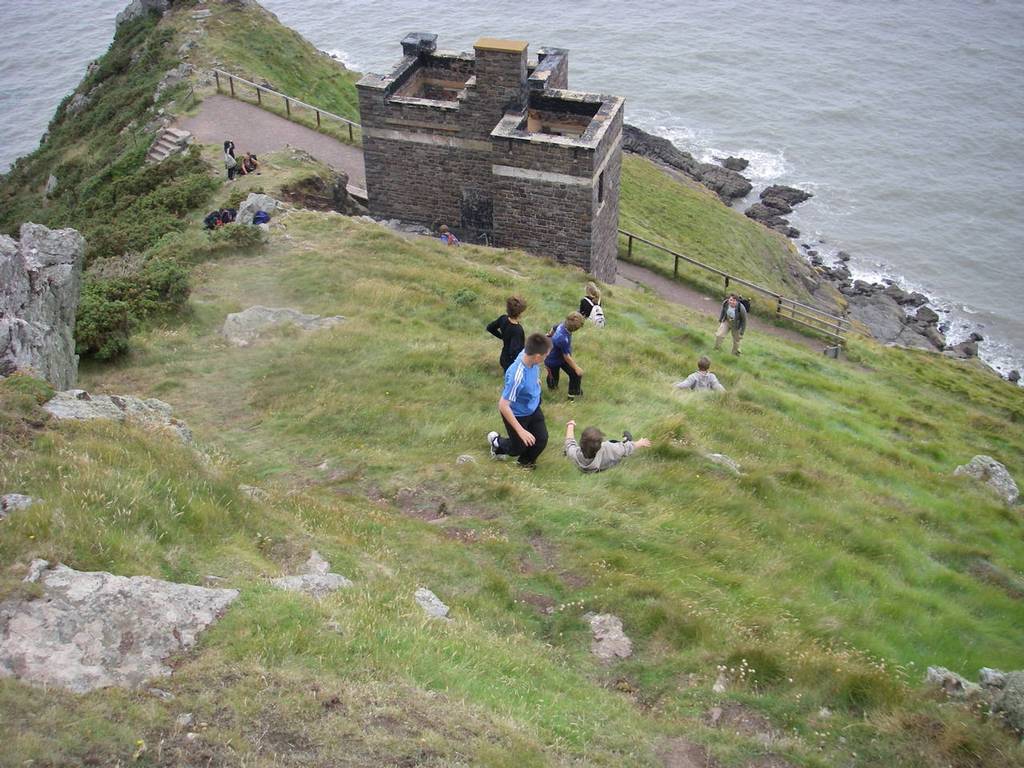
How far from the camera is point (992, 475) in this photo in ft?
62.6

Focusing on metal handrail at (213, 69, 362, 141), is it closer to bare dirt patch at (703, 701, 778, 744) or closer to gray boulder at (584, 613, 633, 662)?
gray boulder at (584, 613, 633, 662)

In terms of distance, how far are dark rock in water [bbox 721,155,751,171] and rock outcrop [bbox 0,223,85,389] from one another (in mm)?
48479

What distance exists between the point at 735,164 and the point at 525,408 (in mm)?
50564

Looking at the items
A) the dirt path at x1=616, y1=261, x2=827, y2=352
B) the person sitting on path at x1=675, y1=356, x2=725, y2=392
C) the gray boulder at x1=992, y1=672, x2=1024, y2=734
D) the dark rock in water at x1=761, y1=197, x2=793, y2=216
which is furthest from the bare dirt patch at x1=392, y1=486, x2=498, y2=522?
the dark rock in water at x1=761, y1=197, x2=793, y2=216

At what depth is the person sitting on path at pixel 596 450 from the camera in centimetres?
1311

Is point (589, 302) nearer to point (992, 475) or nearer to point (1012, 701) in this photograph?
point (992, 475)

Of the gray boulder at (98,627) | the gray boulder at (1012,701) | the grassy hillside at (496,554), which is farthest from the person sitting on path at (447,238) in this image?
the gray boulder at (1012,701)

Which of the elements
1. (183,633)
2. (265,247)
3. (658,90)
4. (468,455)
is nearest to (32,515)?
(183,633)

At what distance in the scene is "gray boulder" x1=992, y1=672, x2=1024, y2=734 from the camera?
8.73 m

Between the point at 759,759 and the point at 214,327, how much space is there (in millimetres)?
15414

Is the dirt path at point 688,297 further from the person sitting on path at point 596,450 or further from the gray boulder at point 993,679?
the gray boulder at point 993,679

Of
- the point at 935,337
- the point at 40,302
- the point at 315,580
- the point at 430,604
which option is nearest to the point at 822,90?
the point at 935,337

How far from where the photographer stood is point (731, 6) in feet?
267

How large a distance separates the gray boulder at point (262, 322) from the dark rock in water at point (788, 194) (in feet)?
137
